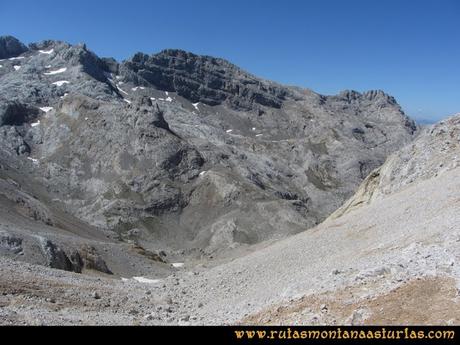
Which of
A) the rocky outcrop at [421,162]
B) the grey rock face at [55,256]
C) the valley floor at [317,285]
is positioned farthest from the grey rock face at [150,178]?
the valley floor at [317,285]

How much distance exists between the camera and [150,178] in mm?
157875

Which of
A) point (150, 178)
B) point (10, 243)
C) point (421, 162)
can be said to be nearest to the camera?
point (10, 243)

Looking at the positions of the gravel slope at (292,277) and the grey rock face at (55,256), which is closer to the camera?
the gravel slope at (292,277)

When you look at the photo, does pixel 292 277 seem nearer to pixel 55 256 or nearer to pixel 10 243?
pixel 55 256

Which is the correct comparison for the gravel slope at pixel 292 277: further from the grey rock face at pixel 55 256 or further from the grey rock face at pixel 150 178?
the grey rock face at pixel 150 178

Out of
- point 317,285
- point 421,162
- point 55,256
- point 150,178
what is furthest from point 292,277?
point 150,178

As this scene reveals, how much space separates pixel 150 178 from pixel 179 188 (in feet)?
32.5

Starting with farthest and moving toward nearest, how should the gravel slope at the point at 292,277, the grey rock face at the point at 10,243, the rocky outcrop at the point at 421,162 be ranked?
the grey rock face at the point at 10,243 < the rocky outcrop at the point at 421,162 < the gravel slope at the point at 292,277

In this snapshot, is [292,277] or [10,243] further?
[10,243]

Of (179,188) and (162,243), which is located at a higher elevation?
(179,188)

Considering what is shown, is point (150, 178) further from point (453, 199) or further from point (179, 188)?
point (453, 199)

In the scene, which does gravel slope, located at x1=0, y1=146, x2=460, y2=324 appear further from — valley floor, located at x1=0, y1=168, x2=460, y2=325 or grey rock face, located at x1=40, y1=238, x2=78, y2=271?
grey rock face, located at x1=40, y1=238, x2=78, y2=271
